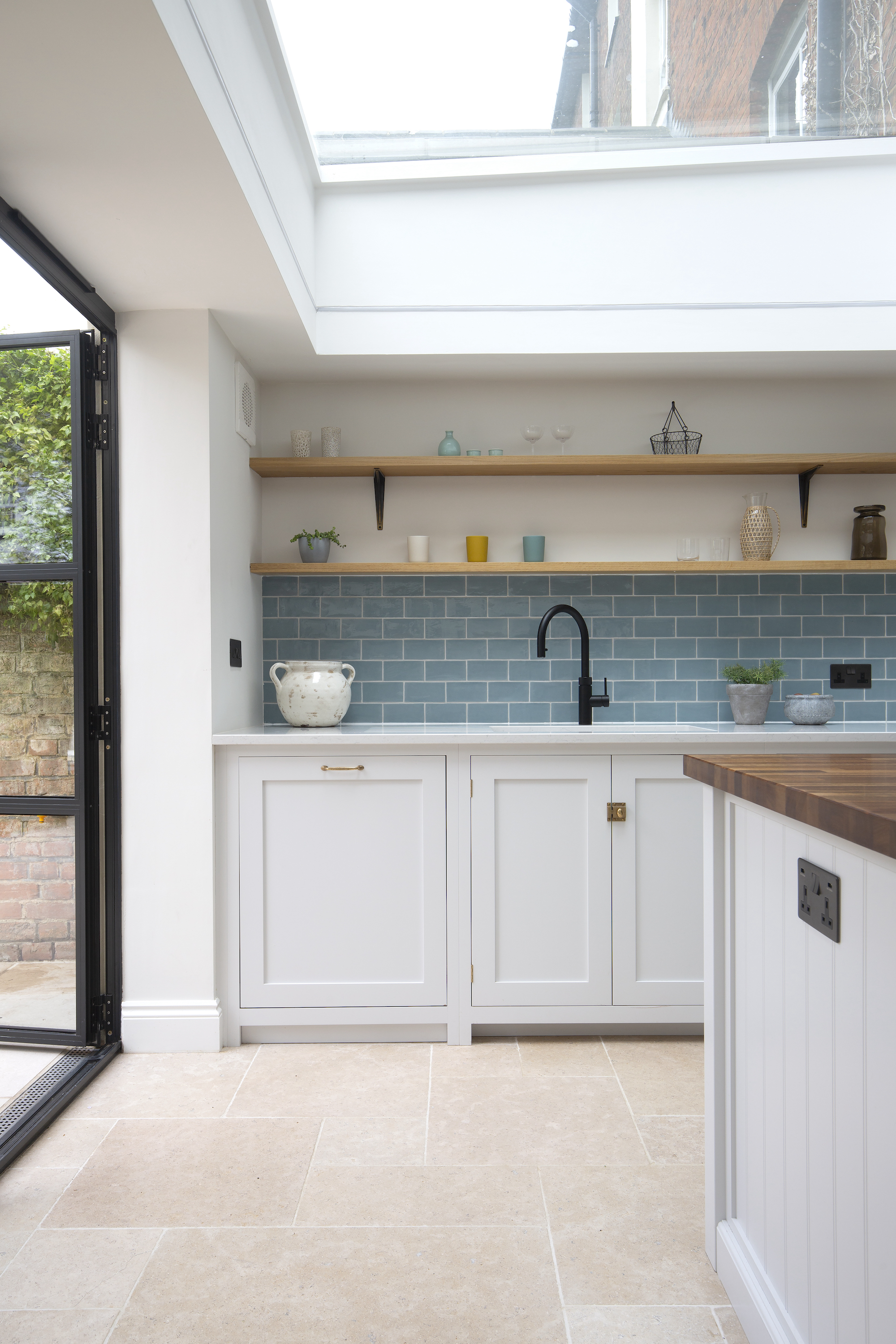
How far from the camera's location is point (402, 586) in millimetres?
3232

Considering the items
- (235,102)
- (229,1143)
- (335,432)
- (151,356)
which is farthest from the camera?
(335,432)

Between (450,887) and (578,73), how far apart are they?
2.39 meters

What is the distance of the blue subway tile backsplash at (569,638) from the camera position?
3.21 m

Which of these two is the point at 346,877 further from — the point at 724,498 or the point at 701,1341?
the point at 724,498

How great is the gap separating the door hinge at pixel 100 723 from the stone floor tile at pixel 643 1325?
1.83m

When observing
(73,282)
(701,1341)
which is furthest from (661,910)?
(73,282)

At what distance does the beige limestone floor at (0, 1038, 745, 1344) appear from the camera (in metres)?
1.44

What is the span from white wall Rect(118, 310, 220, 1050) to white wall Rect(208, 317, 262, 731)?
0.07 m

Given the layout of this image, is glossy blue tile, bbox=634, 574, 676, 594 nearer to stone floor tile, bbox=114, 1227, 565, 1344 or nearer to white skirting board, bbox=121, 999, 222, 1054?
white skirting board, bbox=121, 999, 222, 1054

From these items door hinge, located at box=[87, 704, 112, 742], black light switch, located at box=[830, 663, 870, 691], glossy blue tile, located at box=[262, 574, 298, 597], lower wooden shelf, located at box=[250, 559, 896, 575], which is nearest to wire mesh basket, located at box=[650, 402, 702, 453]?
lower wooden shelf, located at box=[250, 559, 896, 575]

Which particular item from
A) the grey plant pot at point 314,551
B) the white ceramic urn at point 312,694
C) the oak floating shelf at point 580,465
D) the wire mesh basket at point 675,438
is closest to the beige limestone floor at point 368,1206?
the white ceramic urn at point 312,694

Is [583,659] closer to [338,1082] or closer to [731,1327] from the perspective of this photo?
[338,1082]

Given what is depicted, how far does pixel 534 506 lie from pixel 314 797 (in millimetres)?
1422

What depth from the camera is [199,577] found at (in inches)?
99.7
